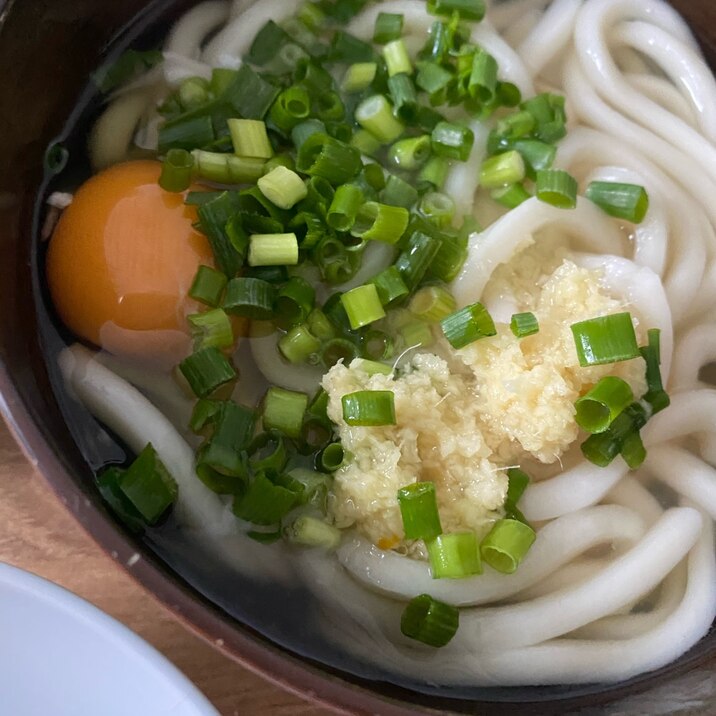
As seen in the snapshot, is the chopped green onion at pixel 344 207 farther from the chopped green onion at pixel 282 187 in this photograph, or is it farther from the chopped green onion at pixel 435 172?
the chopped green onion at pixel 435 172

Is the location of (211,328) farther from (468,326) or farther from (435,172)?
(435,172)

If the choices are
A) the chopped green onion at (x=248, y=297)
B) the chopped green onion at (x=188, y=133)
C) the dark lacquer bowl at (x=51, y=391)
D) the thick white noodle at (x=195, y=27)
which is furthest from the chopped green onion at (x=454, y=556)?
the thick white noodle at (x=195, y=27)

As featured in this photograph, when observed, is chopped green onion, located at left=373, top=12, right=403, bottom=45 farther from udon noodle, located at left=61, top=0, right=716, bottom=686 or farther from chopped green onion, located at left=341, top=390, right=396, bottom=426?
chopped green onion, located at left=341, top=390, right=396, bottom=426

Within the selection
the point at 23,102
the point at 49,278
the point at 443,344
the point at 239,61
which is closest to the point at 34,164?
the point at 23,102

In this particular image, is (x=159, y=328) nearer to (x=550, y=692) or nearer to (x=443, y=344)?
(x=443, y=344)

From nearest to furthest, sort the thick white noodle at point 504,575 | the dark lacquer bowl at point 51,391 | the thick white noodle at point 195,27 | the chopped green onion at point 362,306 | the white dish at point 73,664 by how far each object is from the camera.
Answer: the white dish at point 73,664 → the dark lacquer bowl at point 51,391 → the thick white noodle at point 504,575 → the chopped green onion at point 362,306 → the thick white noodle at point 195,27

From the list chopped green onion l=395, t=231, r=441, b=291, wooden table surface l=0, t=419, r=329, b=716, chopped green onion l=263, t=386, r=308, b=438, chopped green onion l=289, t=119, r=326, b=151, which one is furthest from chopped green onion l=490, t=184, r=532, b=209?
wooden table surface l=0, t=419, r=329, b=716

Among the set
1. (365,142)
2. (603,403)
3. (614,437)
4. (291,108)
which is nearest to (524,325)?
(603,403)
